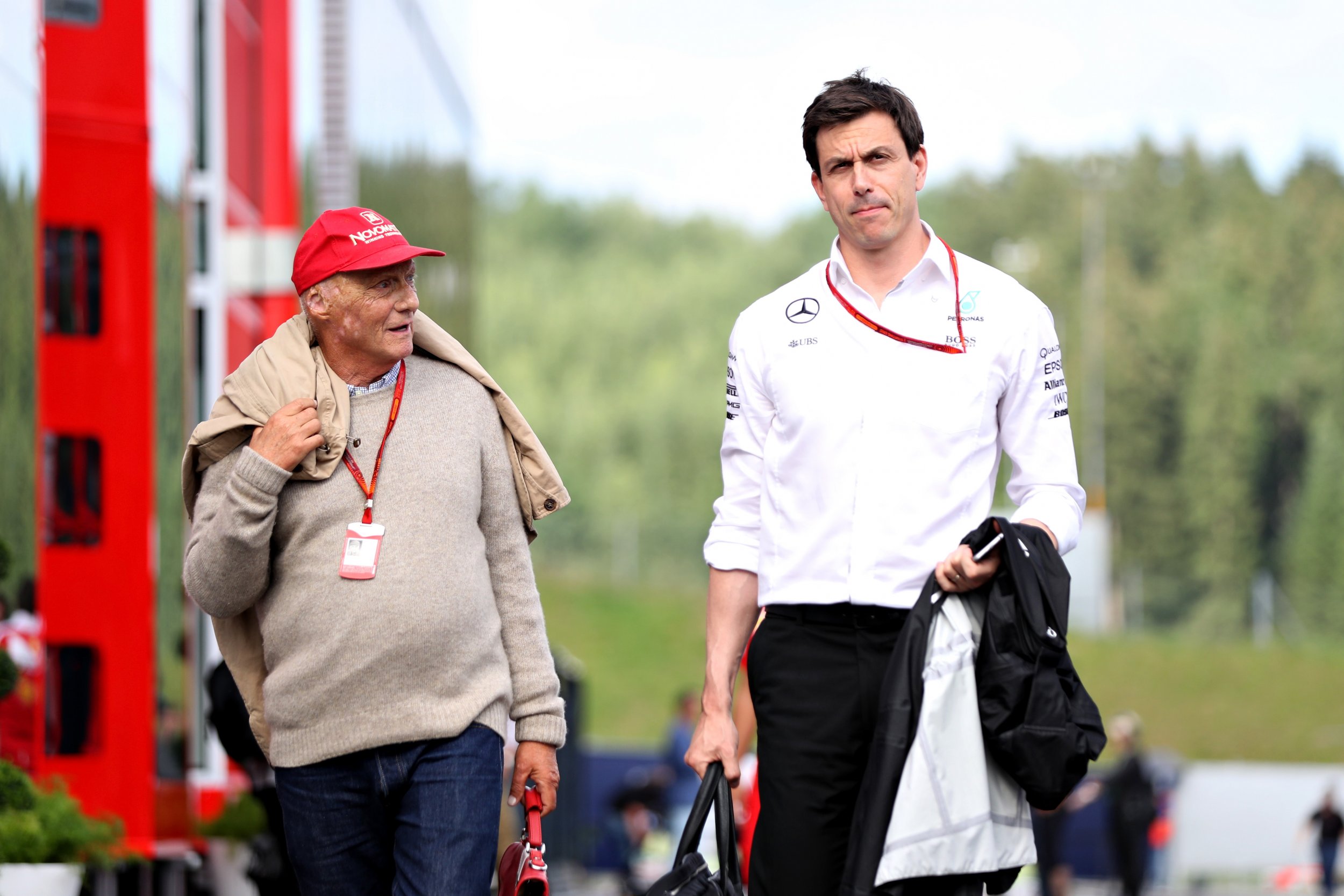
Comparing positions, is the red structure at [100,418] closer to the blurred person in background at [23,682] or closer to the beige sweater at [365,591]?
the blurred person in background at [23,682]

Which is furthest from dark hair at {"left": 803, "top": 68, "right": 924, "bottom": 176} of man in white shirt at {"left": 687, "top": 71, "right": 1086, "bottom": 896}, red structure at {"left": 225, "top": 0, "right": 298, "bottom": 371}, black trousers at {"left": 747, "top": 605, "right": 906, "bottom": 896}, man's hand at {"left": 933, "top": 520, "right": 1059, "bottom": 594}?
red structure at {"left": 225, "top": 0, "right": 298, "bottom": 371}

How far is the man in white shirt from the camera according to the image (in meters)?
3.76

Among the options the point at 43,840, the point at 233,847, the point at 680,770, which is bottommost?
the point at 680,770

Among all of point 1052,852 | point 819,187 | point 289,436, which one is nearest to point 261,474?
point 289,436

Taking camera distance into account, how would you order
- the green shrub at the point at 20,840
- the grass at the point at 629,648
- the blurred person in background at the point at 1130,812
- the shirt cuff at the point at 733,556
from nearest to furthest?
the shirt cuff at the point at 733,556 < the green shrub at the point at 20,840 < the blurred person in background at the point at 1130,812 < the grass at the point at 629,648

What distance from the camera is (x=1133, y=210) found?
7962 cm

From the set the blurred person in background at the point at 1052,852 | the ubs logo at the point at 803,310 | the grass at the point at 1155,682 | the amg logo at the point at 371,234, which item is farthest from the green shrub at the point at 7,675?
the grass at the point at 1155,682

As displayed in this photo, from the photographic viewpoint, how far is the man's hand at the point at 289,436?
369cm

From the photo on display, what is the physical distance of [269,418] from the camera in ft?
12.4

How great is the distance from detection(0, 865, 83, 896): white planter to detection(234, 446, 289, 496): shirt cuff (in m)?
2.81

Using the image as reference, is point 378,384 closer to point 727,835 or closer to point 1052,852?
point 727,835

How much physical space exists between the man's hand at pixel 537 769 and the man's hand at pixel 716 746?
0.31m

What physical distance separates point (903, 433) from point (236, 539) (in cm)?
139

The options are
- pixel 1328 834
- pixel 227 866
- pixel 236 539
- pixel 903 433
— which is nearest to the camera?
pixel 236 539
